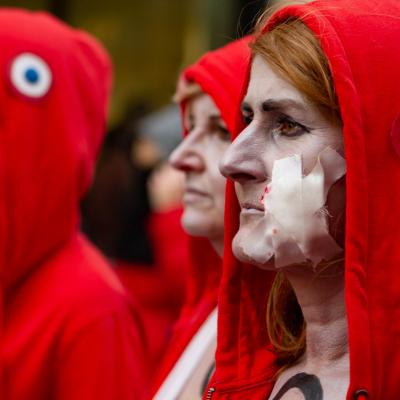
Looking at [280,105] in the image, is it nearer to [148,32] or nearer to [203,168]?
[203,168]

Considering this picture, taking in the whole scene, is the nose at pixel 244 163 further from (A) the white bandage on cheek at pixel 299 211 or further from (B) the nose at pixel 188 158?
(B) the nose at pixel 188 158

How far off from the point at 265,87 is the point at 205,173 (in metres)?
0.80

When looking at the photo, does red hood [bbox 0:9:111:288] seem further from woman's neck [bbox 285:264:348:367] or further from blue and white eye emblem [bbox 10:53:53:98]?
woman's neck [bbox 285:264:348:367]

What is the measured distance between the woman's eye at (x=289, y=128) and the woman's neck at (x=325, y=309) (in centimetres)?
27

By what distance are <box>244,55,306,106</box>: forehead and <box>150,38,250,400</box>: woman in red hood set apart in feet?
1.77

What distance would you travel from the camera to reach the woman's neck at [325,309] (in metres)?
2.05

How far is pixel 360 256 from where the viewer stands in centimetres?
193

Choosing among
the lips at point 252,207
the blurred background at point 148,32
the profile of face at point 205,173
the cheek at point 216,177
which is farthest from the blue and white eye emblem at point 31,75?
→ the blurred background at point 148,32

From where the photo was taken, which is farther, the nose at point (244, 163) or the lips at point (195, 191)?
the lips at point (195, 191)

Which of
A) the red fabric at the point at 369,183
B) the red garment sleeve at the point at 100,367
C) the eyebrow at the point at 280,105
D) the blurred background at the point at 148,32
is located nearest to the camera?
→ the red fabric at the point at 369,183

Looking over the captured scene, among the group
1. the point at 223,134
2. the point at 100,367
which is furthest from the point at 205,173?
the point at 100,367

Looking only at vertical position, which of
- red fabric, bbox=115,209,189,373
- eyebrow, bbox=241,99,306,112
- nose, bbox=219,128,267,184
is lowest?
red fabric, bbox=115,209,189,373

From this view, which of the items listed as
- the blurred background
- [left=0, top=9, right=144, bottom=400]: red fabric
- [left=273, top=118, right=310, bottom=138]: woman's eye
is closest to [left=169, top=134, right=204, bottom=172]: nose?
[left=0, top=9, right=144, bottom=400]: red fabric

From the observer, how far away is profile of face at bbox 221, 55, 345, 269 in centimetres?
198
